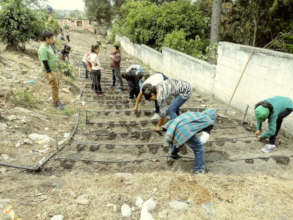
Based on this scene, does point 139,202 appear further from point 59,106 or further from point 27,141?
point 59,106

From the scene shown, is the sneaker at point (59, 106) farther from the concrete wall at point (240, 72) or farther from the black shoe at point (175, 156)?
the concrete wall at point (240, 72)

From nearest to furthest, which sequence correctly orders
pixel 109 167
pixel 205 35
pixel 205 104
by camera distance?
pixel 109 167, pixel 205 104, pixel 205 35

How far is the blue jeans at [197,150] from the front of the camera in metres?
2.91

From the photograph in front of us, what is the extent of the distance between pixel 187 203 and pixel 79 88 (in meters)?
5.80

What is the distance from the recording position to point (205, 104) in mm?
6301

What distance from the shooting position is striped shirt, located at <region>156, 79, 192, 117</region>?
3713 millimetres

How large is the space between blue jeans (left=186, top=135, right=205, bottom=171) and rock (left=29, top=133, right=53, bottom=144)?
2.65 m

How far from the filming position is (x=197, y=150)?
304cm

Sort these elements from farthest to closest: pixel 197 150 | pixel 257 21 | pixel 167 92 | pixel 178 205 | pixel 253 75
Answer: pixel 257 21 → pixel 253 75 → pixel 167 92 → pixel 197 150 → pixel 178 205

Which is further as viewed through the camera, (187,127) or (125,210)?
(187,127)

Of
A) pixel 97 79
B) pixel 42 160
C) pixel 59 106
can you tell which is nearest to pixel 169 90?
pixel 42 160

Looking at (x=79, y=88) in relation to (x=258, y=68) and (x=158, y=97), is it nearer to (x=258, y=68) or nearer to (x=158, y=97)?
(x=158, y=97)

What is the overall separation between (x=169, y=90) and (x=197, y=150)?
1.23 m

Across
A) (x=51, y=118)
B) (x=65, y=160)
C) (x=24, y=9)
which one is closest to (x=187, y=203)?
(x=65, y=160)
